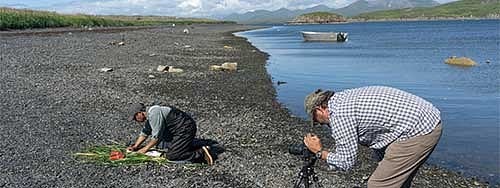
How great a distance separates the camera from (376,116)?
551 cm

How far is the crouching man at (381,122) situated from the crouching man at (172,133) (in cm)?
484

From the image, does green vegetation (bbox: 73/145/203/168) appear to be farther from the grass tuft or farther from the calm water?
the calm water

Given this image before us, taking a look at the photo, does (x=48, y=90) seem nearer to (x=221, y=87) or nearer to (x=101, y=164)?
(x=221, y=87)

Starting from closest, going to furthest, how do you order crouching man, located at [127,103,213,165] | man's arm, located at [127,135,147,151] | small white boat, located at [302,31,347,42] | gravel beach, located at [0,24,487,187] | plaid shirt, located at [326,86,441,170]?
plaid shirt, located at [326,86,441,170] → gravel beach, located at [0,24,487,187] → crouching man, located at [127,103,213,165] → man's arm, located at [127,135,147,151] → small white boat, located at [302,31,347,42]

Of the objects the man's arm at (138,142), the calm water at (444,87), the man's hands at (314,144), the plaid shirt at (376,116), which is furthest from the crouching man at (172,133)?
the calm water at (444,87)

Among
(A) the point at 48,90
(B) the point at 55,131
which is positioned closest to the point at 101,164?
(B) the point at 55,131

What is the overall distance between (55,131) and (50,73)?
1173cm

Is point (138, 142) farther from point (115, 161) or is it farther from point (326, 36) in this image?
point (326, 36)

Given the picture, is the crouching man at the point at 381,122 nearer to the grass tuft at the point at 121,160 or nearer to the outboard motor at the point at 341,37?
the grass tuft at the point at 121,160

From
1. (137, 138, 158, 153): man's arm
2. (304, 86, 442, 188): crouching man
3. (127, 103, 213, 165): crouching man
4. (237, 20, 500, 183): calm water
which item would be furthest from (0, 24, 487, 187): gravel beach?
(304, 86, 442, 188): crouching man

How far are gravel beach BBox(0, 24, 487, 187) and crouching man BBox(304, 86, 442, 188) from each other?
12.7 ft

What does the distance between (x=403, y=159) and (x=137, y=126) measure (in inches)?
352

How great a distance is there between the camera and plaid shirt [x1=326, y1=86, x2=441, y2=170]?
18.0ft

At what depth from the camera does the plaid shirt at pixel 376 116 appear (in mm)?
5488
